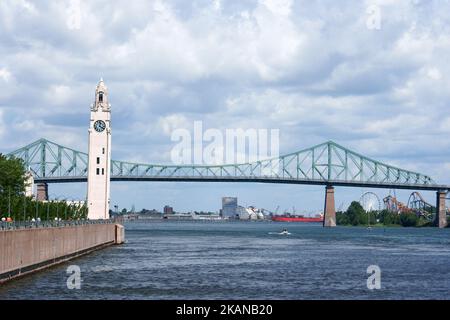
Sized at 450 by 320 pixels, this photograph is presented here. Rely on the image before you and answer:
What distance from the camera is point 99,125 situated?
106 metres

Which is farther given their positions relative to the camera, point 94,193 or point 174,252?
point 94,193

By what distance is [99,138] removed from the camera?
10644cm

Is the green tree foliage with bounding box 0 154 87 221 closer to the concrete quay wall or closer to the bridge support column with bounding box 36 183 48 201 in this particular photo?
the concrete quay wall

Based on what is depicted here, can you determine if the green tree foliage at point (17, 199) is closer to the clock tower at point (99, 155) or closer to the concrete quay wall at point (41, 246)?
the concrete quay wall at point (41, 246)

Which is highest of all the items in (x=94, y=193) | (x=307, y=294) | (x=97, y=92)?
(x=97, y=92)

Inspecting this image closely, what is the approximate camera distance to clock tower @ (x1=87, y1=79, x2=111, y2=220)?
349ft

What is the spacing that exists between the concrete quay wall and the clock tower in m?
18.8

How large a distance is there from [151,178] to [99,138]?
66183mm

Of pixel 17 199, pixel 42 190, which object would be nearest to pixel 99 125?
pixel 17 199

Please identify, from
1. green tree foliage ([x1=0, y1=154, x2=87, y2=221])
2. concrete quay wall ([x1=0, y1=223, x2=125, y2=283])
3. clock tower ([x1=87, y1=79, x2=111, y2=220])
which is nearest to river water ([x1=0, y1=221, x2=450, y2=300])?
concrete quay wall ([x1=0, y1=223, x2=125, y2=283])

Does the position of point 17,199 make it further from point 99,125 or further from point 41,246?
point 99,125
